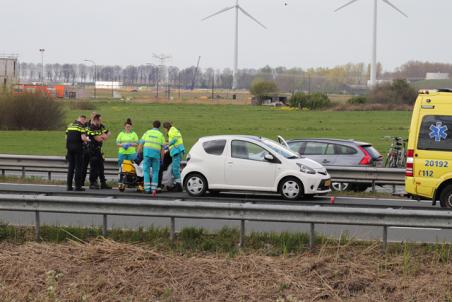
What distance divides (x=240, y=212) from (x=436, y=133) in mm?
5821

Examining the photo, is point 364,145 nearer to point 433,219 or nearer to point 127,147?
point 127,147

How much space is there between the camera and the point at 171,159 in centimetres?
2042

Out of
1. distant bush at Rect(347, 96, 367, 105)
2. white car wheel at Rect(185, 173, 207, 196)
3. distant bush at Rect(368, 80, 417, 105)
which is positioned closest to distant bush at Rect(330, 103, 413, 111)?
distant bush at Rect(347, 96, 367, 105)

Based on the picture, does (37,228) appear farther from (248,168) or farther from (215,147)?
(215,147)

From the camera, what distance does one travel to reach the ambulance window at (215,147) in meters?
19.0

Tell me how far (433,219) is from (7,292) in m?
5.74

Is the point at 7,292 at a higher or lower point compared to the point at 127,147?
lower

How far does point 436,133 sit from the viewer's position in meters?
15.9

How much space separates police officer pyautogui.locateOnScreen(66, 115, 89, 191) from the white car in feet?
8.28

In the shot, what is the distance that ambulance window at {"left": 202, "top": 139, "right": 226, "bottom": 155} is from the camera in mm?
18969

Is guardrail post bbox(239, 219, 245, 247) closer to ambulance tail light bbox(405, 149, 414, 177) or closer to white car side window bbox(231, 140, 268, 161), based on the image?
ambulance tail light bbox(405, 149, 414, 177)

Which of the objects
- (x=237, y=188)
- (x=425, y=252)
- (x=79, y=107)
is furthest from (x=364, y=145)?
(x=79, y=107)

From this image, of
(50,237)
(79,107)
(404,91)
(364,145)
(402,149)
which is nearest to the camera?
(50,237)

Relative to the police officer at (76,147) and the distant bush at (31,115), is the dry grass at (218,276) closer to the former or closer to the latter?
the police officer at (76,147)
